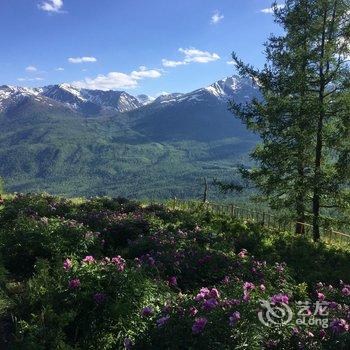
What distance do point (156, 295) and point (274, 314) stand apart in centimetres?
227

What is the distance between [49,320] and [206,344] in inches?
95.9

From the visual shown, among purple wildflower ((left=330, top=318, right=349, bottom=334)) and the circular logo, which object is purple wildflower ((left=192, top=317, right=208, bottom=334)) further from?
purple wildflower ((left=330, top=318, right=349, bottom=334))

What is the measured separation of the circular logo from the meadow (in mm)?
40

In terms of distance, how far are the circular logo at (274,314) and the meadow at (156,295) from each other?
0.13ft

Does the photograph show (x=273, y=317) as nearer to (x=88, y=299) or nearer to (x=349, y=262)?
(x=88, y=299)

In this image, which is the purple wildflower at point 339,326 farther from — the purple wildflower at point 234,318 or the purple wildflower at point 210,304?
the purple wildflower at point 210,304

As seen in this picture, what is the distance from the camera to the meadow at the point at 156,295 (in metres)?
5.72

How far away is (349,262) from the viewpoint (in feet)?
44.4

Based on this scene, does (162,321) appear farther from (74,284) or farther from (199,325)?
(74,284)

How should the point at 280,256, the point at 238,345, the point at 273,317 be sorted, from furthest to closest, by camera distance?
1. the point at 280,256
2. the point at 273,317
3. the point at 238,345

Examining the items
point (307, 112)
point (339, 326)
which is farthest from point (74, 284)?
point (307, 112)

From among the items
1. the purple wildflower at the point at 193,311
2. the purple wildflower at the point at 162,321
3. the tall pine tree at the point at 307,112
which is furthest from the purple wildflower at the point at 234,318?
the tall pine tree at the point at 307,112

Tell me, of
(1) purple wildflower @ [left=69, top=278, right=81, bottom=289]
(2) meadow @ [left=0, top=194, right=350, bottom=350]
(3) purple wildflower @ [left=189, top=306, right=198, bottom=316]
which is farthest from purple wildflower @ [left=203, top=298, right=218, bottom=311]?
(1) purple wildflower @ [left=69, top=278, right=81, bottom=289]

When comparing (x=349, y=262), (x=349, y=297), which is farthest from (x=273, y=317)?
(x=349, y=262)
